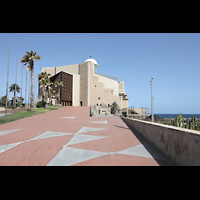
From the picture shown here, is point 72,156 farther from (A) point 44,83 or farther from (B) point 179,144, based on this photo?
(A) point 44,83

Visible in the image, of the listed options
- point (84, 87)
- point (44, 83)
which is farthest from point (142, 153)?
point (84, 87)

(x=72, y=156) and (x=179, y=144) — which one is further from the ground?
(x=179, y=144)

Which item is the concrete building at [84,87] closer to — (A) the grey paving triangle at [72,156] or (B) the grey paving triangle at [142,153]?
(B) the grey paving triangle at [142,153]

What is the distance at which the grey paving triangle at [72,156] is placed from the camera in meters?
4.00

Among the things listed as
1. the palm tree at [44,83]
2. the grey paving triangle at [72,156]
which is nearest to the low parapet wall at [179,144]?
the grey paving triangle at [72,156]

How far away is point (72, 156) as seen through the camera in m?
4.48

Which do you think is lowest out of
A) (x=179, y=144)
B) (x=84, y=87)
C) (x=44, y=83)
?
(x=179, y=144)

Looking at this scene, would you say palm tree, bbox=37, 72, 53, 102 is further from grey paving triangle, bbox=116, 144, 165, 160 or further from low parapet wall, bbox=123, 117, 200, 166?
low parapet wall, bbox=123, 117, 200, 166

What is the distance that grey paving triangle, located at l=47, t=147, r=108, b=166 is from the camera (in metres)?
4.00
